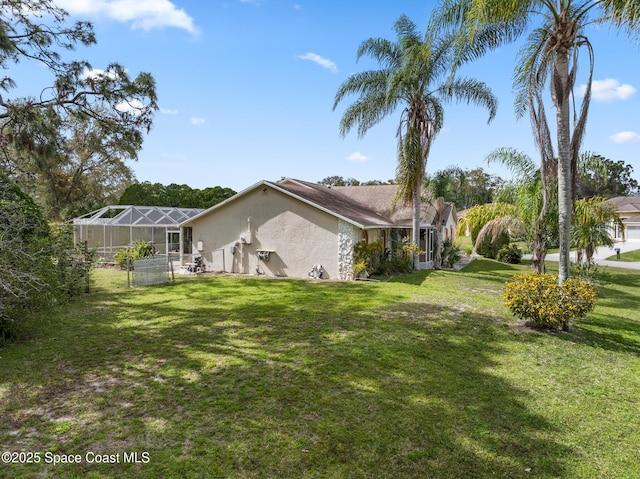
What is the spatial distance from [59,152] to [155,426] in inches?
387

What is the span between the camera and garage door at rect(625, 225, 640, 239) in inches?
1780

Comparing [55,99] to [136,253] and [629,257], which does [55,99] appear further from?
[629,257]

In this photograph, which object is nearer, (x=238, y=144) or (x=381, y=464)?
(x=381, y=464)

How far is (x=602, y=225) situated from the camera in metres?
17.2

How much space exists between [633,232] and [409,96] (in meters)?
42.4

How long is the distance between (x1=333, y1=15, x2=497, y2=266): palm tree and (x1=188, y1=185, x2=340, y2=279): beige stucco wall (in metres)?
5.43

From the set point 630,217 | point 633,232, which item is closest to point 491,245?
point 633,232

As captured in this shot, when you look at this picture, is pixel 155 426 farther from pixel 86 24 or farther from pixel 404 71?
pixel 404 71

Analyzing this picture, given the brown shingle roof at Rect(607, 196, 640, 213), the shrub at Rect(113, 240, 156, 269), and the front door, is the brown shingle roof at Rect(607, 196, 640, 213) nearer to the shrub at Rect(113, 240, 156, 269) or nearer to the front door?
the front door

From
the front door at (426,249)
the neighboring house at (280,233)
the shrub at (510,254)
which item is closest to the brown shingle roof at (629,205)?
the shrub at (510,254)

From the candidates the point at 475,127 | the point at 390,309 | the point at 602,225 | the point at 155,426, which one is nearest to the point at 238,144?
the point at 475,127

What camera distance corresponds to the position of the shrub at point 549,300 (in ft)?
30.2

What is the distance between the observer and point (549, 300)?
371 inches

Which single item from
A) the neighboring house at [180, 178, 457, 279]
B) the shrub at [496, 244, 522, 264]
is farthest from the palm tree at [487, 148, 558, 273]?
the shrub at [496, 244, 522, 264]
